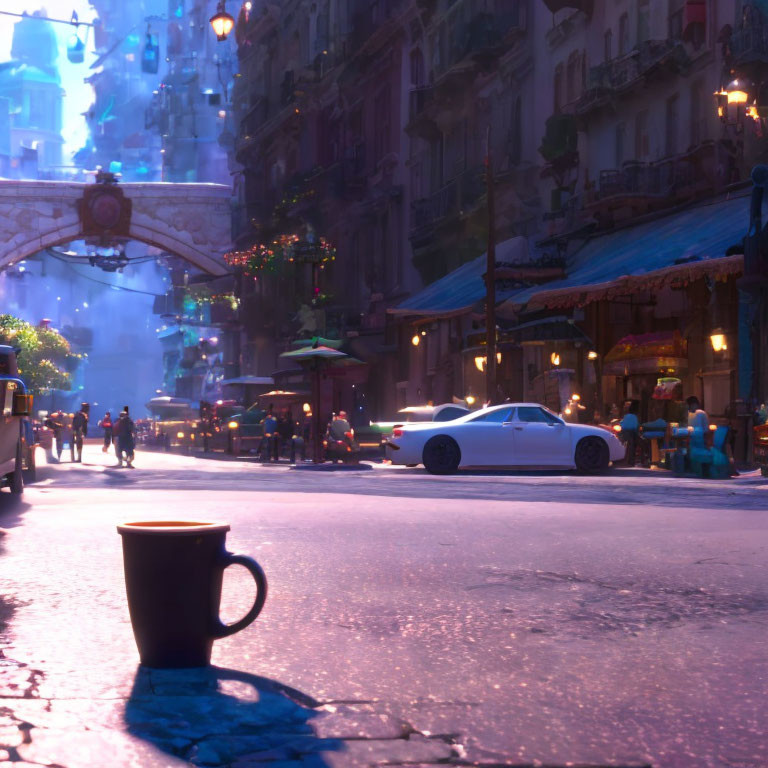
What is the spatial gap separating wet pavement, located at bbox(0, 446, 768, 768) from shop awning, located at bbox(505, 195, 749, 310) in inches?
465

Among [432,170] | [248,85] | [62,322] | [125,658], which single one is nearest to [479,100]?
[432,170]

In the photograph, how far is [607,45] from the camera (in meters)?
33.2

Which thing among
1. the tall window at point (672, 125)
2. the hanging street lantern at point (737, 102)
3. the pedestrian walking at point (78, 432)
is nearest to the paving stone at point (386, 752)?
the hanging street lantern at point (737, 102)

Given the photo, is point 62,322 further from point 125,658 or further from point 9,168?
point 125,658

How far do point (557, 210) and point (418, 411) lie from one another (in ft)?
25.0

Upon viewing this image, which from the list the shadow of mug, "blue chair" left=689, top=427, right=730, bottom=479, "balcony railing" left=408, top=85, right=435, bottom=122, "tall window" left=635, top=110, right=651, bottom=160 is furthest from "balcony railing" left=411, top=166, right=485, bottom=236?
the shadow of mug

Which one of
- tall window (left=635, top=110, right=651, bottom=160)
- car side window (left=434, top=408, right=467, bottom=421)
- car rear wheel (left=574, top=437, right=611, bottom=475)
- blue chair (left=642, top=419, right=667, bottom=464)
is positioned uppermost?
tall window (left=635, top=110, right=651, bottom=160)

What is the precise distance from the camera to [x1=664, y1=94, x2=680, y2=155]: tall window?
3031 centimetres

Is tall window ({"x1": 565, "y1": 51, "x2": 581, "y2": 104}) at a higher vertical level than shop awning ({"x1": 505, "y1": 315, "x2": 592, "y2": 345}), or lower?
higher

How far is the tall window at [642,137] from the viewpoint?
31688 mm

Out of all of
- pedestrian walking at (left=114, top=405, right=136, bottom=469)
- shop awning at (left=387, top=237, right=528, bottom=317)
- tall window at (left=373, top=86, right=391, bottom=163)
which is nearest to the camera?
pedestrian walking at (left=114, top=405, right=136, bottom=469)

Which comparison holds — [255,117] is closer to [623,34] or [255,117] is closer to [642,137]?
[623,34]

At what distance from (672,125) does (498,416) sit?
886 centimetres

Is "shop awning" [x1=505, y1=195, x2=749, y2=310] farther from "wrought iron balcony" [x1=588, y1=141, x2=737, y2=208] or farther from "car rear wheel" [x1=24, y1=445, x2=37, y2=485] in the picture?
"car rear wheel" [x1=24, y1=445, x2=37, y2=485]
